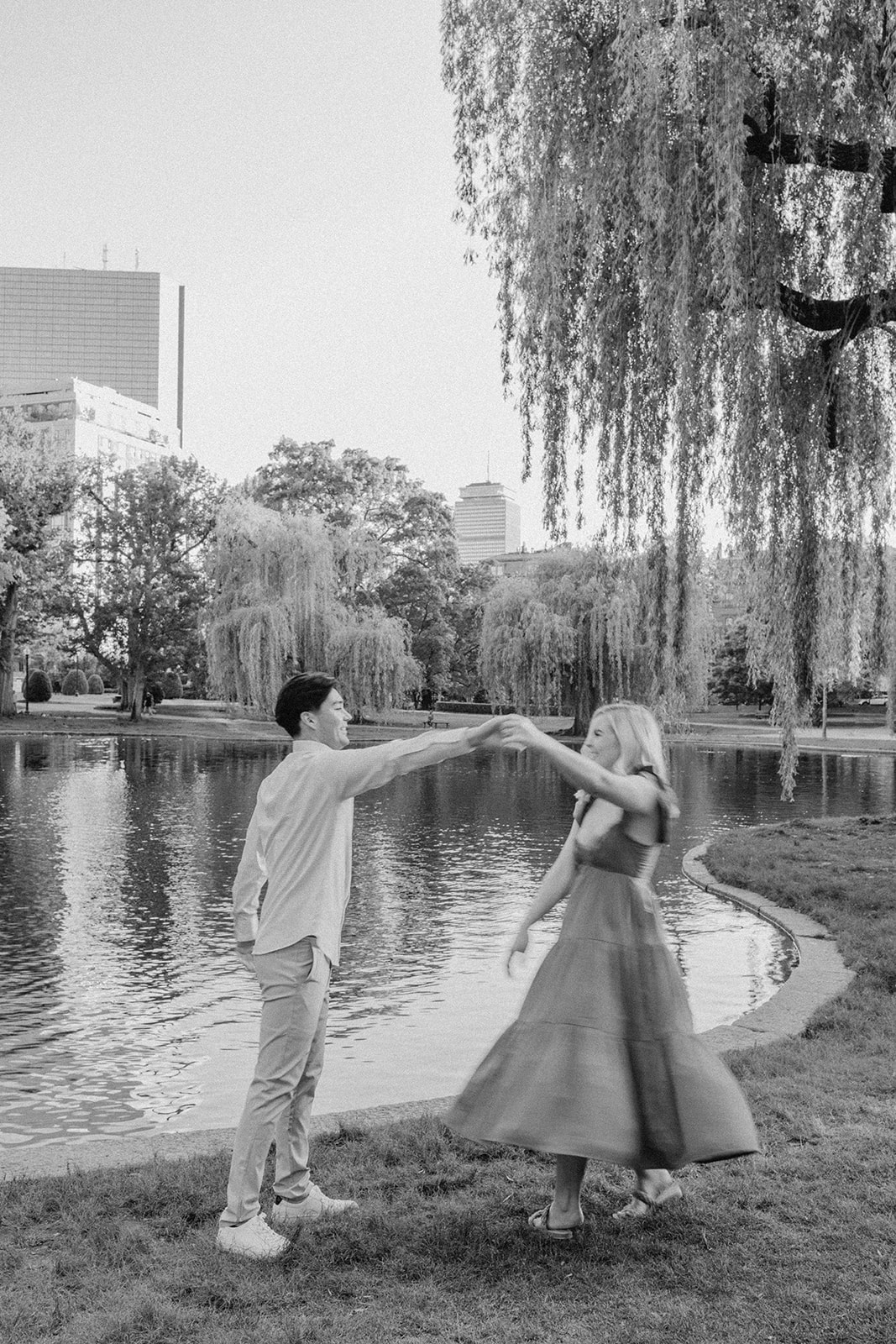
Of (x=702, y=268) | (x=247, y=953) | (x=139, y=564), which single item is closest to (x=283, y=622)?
(x=139, y=564)

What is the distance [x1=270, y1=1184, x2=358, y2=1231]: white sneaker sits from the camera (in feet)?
13.7

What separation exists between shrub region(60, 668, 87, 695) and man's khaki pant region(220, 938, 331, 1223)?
256 ft

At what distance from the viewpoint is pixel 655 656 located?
10828 mm

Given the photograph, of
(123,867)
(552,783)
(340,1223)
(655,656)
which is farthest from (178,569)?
(340,1223)

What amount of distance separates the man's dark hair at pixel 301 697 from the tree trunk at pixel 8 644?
47952 millimetres

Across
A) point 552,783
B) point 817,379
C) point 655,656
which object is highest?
point 817,379

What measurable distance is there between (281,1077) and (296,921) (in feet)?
1.68

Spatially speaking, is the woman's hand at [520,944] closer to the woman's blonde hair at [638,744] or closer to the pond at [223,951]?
the woman's blonde hair at [638,744]

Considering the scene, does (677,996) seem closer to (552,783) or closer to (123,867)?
(123,867)

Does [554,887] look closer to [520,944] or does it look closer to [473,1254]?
[520,944]

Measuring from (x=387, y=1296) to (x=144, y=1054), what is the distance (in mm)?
3894

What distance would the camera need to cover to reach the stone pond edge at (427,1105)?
192 inches

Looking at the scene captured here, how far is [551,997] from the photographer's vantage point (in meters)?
4.06

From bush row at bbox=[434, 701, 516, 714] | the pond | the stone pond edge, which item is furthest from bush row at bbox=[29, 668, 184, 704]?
the stone pond edge
